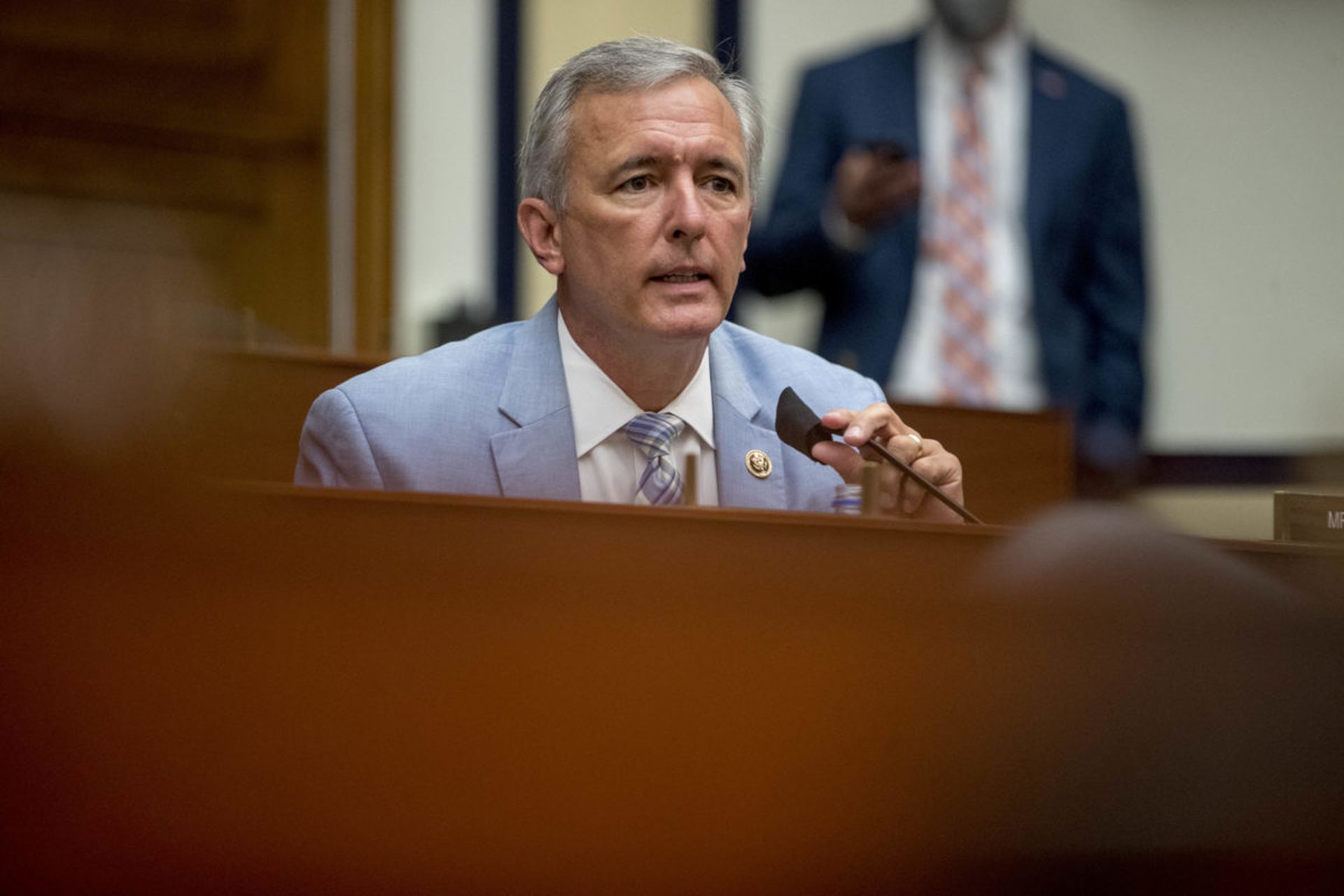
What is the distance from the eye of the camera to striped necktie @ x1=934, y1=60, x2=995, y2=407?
282 cm

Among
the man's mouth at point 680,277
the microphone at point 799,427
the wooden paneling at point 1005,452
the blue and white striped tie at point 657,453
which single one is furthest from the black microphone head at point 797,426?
the wooden paneling at point 1005,452

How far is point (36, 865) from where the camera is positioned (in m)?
0.88

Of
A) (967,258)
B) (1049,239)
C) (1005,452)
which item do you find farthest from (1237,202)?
(1005,452)

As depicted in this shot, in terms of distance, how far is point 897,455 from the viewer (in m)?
1.47

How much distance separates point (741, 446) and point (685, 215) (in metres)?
0.25

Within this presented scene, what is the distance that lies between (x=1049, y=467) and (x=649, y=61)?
77 cm

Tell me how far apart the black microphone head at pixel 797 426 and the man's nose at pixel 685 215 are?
0.97 feet

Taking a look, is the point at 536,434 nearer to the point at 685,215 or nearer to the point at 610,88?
the point at 685,215

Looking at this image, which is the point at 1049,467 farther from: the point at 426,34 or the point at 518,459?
the point at 426,34

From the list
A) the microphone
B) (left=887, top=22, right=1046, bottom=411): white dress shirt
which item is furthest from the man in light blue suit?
(left=887, top=22, right=1046, bottom=411): white dress shirt

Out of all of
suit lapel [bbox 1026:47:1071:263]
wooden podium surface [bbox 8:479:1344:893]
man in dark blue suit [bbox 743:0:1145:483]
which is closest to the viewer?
wooden podium surface [bbox 8:479:1344:893]

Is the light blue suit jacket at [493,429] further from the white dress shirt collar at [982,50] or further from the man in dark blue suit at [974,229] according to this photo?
the white dress shirt collar at [982,50]

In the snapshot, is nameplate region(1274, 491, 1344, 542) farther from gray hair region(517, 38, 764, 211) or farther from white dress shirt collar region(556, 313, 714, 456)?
gray hair region(517, 38, 764, 211)

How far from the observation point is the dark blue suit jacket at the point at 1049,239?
2.70 metres
